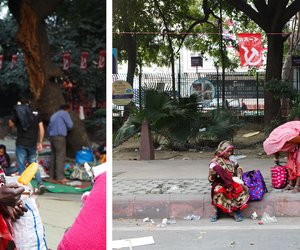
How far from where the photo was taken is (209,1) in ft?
52.2

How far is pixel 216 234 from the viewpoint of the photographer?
16.4ft

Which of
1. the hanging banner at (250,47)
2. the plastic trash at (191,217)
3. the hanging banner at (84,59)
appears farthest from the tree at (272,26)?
the plastic trash at (191,217)

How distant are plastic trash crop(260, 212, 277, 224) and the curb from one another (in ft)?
0.23

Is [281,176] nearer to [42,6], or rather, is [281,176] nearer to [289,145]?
[289,145]

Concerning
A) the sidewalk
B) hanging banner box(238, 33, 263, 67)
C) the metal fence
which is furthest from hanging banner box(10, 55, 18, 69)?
the sidewalk

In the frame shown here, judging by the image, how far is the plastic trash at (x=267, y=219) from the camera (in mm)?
5473

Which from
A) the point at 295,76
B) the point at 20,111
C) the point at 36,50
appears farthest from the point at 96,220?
the point at 295,76

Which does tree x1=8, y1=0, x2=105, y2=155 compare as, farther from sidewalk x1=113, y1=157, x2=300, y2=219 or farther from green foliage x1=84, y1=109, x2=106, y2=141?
sidewalk x1=113, y1=157, x2=300, y2=219

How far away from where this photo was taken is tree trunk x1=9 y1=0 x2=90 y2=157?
9852 mm

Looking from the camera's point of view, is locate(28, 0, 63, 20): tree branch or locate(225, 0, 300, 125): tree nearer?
locate(28, 0, 63, 20): tree branch

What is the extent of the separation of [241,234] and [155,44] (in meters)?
13.1

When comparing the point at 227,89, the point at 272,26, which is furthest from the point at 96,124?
the point at 227,89

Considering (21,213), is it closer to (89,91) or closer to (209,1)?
(89,91)

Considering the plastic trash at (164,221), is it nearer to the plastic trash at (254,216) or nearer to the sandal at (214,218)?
the sandal at (214,218)
